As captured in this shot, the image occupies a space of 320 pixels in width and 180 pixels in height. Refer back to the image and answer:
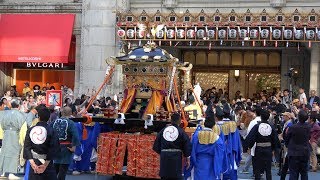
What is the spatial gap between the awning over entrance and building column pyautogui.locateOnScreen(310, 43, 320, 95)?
11159 mm

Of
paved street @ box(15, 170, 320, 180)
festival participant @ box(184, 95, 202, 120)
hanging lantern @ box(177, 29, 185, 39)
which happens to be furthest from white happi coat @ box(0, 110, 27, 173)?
→ hanging lantern @ box(177, 29, 185, 39)

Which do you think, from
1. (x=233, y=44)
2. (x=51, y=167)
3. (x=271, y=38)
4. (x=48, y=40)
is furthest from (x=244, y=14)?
(x=51, y=167)

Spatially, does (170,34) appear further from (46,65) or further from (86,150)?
(86,150)

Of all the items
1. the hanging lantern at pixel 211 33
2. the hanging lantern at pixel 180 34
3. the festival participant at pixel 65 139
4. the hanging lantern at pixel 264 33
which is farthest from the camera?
the hanging lantern at pixel 180 34

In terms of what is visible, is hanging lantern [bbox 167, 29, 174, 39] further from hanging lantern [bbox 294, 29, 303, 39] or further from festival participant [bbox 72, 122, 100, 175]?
festival participant [bbox 72, 122, 100, 175]

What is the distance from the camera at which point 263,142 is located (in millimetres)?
11227

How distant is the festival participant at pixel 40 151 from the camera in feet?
28.8

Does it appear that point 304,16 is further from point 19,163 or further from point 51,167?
point 51,167

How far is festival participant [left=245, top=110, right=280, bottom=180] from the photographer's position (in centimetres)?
1119

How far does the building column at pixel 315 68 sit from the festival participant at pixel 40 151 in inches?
664

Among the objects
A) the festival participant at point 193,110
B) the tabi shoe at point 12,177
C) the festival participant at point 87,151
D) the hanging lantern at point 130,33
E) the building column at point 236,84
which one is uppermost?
the hanging lantern at point 130,33

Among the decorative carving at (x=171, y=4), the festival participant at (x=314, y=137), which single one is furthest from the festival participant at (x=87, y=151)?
the decorative carving at (x=171, y=4)

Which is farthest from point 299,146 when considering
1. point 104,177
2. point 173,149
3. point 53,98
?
point 53,98

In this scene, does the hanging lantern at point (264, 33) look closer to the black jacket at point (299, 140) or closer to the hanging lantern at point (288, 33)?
the hanging lantern at point (288, 33)
